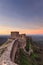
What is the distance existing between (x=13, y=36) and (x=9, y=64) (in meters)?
17.2

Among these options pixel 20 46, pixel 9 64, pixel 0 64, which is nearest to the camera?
pixel 9 64

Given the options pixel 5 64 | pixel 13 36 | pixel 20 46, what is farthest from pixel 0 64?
pixel 13 36

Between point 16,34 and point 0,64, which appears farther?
point 16,34

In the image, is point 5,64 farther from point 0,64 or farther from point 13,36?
point 13,36

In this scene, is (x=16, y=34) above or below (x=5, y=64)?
above

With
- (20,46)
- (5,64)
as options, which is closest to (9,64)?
(5,64)

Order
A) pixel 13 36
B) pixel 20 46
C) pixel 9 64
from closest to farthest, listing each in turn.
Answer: pixel 9 64 < pixel 20 46 < pixel 13 36

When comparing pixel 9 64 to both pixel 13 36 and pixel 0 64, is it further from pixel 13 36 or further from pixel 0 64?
pixel 13 36

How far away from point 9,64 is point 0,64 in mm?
676

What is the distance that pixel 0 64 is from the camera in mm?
6605

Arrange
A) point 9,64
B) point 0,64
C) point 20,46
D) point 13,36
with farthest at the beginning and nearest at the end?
1. point 13,36
2. point 20,46
3. point 0,64
4. point 9,64

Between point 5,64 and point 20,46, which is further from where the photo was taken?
point 20,46

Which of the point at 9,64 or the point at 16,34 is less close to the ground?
the point at 16,34

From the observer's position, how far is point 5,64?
19.9ft
